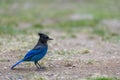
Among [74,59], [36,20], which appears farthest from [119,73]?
A: [36,20]

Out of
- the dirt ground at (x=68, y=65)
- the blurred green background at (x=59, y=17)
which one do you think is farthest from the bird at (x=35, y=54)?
the blurred green background at (x=59, y=17)

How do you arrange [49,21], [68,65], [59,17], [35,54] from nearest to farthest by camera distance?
[35,54], [68,65], [49,21], [59,17]

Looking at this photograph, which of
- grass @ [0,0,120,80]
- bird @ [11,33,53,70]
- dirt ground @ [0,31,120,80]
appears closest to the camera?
dirt ground @ [0,31,120,80]

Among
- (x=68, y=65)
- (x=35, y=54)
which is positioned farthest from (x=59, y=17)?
(x=35, y=54)

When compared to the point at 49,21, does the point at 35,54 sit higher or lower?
higher

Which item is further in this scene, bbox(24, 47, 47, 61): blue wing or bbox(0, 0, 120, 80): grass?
bbox(0, 0, 120, 80): grass

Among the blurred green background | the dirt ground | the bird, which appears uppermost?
the bird

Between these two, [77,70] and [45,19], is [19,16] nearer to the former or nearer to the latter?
[45,19]

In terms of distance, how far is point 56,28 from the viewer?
2720cm

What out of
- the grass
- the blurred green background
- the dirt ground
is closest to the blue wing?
the dirt ground

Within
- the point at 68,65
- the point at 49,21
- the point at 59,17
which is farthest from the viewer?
the point at 59,17

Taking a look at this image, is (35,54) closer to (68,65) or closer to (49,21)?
(68,65)

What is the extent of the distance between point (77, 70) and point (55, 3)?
103 feet

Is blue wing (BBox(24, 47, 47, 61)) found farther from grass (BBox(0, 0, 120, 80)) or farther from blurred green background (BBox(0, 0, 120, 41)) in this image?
blurred green background (BBox(0, 0, 120, 41))
